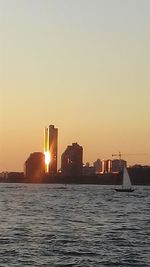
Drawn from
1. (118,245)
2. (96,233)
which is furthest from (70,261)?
(96,233)

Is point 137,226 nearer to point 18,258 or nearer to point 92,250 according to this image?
point 92,250

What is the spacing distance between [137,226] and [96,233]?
10.0 m

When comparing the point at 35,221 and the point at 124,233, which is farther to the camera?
the point at 35,221

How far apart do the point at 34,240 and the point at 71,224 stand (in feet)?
49.8

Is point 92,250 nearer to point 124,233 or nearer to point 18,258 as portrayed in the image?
point 18,258

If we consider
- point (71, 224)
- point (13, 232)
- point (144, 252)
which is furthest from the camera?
point (71, 224)

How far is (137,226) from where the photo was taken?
208 ft

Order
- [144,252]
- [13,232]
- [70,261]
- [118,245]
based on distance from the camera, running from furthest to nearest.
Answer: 1. [13,232]
2. [118,245]
3. [144,252]
4. [70,261]

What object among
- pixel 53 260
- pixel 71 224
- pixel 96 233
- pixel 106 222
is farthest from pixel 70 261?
→ pixel 106 222

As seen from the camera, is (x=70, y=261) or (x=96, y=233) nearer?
(x=70, y=261)

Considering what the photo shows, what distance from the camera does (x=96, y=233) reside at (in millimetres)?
54594

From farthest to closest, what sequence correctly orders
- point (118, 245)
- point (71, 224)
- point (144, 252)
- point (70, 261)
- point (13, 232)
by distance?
point (71, 224), point (13, 232), point (118, 245), point (144, 252), point (70, 261)

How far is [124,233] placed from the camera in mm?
55750

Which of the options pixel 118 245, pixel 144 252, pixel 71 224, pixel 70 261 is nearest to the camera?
pixel 70 261
